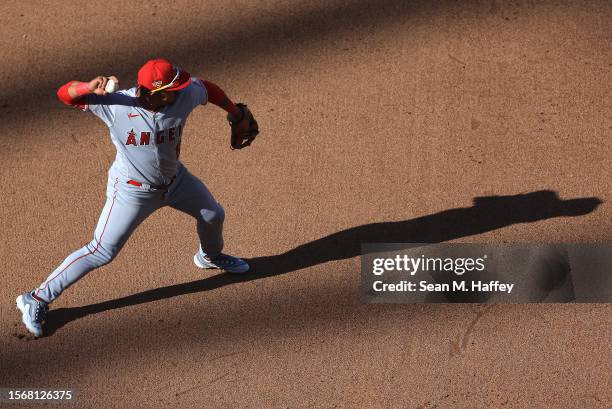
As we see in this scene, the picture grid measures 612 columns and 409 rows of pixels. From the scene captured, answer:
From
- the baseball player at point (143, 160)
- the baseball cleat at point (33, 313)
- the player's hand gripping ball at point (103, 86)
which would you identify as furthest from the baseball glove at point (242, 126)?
the baseball cleat at point (33, 313)

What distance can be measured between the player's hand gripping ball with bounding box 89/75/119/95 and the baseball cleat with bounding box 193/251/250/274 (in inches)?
57.6

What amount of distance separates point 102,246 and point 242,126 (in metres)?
1.01

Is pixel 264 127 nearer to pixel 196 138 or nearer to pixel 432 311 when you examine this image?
pixel 196 138

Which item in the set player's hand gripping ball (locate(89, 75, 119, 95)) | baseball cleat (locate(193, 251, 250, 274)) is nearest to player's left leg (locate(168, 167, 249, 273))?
baseball cleat (locate(193, 251, 250, 274))

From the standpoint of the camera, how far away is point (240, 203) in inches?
230

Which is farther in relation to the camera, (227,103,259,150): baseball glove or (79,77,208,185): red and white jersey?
(227,103,259,150): baseball glove

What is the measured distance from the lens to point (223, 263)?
17.9 feet

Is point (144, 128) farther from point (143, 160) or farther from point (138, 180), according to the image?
point (138, 180)

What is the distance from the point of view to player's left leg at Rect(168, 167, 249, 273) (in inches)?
193

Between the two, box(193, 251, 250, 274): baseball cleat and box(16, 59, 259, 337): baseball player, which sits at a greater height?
box(16, 59, 259, 337): baseball player

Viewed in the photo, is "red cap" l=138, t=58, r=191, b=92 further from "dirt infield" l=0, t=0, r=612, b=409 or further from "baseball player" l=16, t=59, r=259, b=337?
"dirt infield" l=0, t=0, r=612, b=409

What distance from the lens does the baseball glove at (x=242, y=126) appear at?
4957 mm

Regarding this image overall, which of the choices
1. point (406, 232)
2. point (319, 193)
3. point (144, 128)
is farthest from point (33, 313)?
point (406, 232)

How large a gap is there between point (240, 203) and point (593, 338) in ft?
7.56
